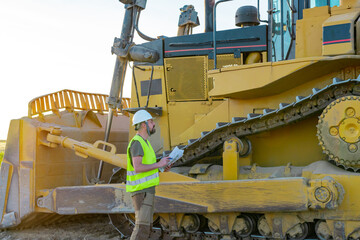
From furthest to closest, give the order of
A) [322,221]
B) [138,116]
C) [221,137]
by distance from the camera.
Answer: [221,137], [322,221], [138,116]

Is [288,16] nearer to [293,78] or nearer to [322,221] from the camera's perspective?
[293,78]

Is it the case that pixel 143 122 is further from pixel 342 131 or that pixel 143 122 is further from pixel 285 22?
pixel 285 22

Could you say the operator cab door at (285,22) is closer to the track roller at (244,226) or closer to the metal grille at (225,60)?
the metal grille at (225,60)

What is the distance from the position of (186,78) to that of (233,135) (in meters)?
1.77

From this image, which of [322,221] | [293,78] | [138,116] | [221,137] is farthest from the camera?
[221,137]

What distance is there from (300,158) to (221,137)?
1.02 meters

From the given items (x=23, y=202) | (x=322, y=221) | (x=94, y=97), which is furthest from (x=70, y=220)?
(x=322, y=221)

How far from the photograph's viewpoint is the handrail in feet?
26.5

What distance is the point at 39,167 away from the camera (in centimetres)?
751

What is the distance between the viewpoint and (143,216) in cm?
473

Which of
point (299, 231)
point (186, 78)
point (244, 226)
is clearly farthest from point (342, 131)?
point (186, 78)

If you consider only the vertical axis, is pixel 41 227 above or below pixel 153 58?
below

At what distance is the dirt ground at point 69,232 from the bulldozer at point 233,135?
0.60 feet

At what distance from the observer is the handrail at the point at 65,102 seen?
319 inches
